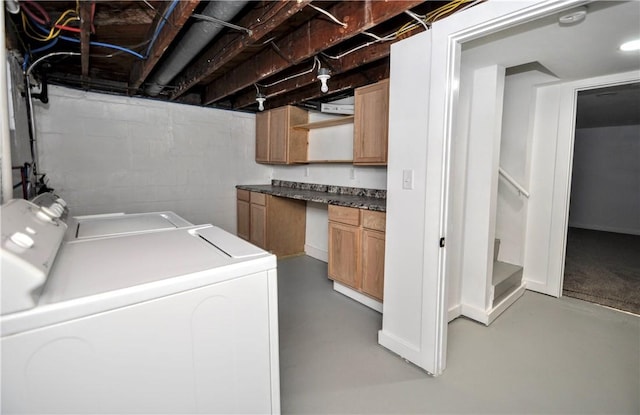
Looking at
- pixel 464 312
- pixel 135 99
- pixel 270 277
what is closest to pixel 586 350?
pixel 464 312

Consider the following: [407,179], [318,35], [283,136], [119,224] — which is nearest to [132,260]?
[119,224]

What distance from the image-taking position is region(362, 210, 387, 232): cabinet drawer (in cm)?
248

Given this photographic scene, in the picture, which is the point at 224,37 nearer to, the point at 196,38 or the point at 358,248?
the point at 196,38

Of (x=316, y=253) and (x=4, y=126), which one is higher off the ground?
(x=4, y=126)

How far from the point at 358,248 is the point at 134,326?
205 cm

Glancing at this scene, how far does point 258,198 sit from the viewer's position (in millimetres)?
4059

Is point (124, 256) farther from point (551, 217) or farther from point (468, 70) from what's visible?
point (551, 217)

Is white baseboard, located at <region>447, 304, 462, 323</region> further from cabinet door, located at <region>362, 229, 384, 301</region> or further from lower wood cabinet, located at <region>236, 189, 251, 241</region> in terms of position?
lower wood cabinet, located at <region>236, 189, 251, 241</region>

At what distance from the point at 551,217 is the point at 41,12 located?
4.40 meters

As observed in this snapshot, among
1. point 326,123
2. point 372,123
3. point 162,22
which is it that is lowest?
point 372,123

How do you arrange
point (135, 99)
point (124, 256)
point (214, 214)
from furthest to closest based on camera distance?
point (214, 214)
point (135, 99)
point (124, 256)

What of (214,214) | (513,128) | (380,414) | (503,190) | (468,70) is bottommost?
(380,414)

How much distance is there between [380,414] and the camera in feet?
5.08

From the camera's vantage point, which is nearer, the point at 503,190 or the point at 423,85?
the point at 423,85
